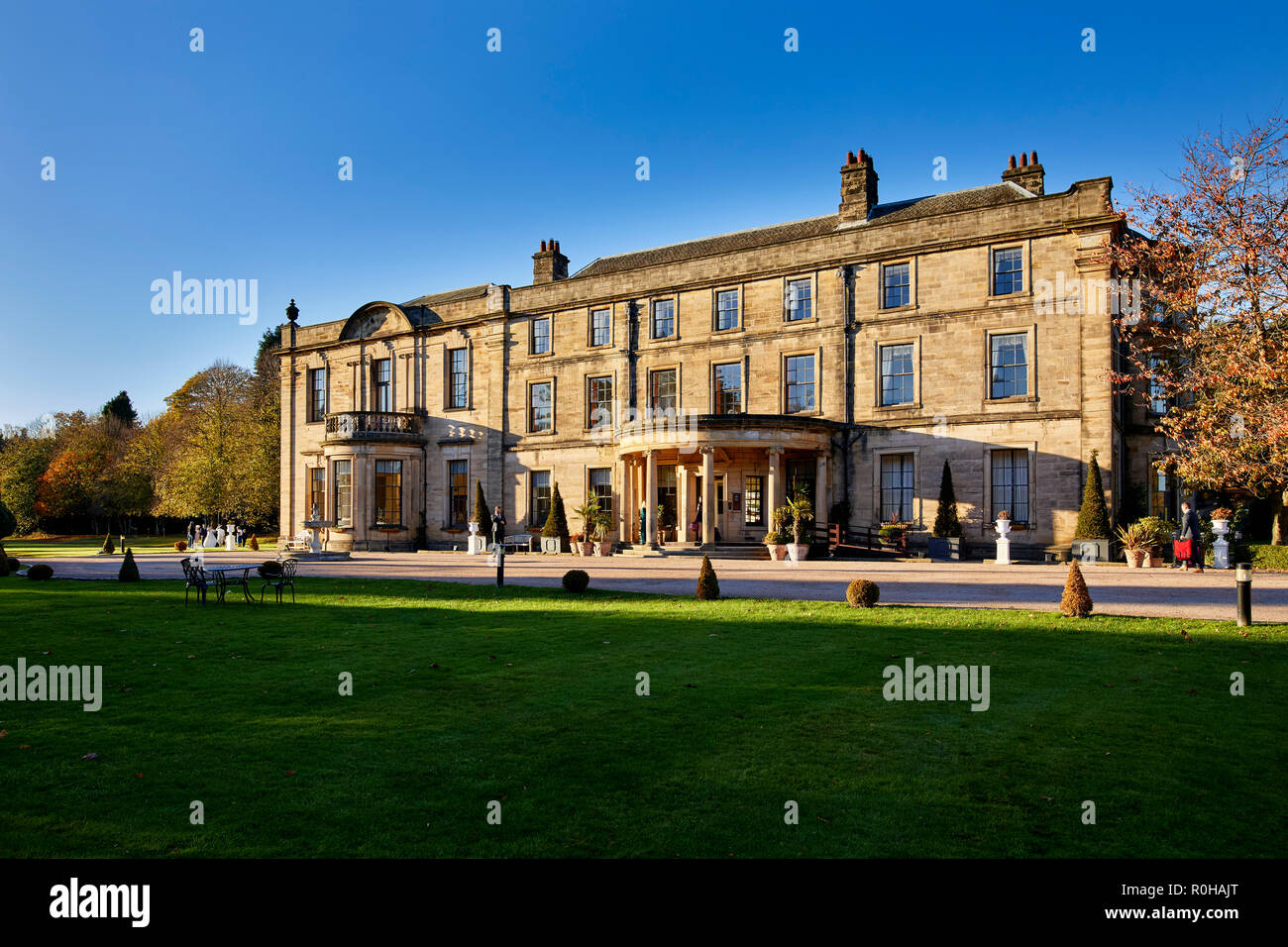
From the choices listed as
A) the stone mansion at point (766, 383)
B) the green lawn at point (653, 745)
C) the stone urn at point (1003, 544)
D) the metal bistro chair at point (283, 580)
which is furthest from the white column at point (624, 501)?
the green lawn at point (653, 745)

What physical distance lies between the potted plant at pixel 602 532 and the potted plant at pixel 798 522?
282 inches

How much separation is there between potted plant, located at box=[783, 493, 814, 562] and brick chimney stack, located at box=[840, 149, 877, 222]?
38.6ft

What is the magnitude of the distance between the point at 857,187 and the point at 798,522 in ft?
45.3

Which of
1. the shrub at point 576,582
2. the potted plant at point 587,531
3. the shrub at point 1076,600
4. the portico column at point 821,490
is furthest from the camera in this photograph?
the potted plant at point 587,531

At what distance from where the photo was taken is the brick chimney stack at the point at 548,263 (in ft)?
131

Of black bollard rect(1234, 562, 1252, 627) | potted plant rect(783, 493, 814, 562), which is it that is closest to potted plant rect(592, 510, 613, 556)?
potted plant rect(783, 493, 814, 562)

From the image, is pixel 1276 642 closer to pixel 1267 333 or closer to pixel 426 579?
pixel 1267 333

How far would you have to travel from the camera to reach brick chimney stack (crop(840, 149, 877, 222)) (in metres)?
31.0

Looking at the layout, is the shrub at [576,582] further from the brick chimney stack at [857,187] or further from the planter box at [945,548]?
the brick chimney stack at [857,187]

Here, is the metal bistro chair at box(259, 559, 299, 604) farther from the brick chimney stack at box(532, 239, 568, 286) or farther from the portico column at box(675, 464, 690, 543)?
the brick chimney stack at box(532, 239, 568, 286)

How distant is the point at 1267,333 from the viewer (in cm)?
2022

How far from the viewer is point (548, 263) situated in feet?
131
